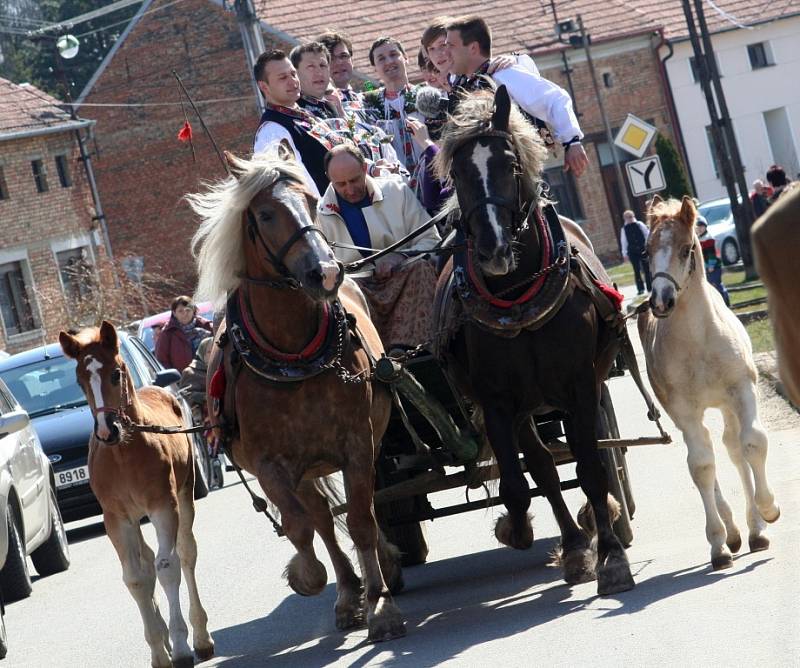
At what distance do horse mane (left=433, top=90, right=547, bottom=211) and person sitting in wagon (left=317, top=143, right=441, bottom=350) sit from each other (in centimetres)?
105

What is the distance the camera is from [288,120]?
9.95m

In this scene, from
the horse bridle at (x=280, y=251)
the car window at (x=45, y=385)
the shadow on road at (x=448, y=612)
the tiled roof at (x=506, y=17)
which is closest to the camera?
the horse bridle at (x=280, y=251)

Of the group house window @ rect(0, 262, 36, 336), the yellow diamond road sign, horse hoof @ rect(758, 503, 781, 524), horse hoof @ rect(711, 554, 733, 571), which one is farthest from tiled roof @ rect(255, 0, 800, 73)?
horse hoof @ rect(711, 554, 733, 571)

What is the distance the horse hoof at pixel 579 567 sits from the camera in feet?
27.3

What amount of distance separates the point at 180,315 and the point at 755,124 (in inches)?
1727

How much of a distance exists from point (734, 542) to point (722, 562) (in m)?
0.40

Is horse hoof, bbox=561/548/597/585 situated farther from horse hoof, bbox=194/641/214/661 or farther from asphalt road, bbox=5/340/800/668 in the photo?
horse hoof, bbox=194/641/214/661

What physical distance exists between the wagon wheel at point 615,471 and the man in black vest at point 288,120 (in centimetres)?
232

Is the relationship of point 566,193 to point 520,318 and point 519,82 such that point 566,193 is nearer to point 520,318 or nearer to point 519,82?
point 519,82

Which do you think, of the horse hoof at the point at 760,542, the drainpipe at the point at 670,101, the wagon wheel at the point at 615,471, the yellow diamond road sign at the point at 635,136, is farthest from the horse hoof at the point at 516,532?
the drainpipe at the point at 670,101

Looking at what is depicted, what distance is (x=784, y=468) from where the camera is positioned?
426 inches

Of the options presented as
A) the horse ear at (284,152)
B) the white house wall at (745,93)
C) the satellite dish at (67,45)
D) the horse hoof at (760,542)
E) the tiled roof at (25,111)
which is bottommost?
the horse hoof at (760,542)

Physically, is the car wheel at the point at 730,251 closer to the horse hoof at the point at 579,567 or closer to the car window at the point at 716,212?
the car window at the point at 716,212

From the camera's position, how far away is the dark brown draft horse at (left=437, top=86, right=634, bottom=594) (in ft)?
25.4
